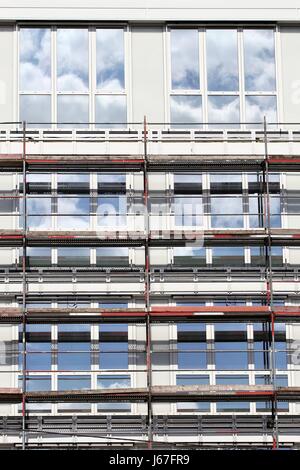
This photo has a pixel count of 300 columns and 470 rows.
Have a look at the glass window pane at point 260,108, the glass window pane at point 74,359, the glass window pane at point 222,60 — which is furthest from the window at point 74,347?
the glass window pane at point 222,60

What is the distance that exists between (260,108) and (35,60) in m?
6.02

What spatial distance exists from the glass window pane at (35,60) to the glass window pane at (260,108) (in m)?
5.26

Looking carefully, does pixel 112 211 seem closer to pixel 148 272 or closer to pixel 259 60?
pixel 148 272

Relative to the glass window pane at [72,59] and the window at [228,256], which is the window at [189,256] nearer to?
the window at [228,256]

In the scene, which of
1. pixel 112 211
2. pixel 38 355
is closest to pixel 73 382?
pixel 38 355

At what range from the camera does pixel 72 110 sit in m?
39.8

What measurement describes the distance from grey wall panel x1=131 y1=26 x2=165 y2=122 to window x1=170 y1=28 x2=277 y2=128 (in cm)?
32

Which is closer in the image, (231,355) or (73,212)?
(231,355)

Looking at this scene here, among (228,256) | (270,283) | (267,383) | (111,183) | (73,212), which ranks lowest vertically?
(267,383)

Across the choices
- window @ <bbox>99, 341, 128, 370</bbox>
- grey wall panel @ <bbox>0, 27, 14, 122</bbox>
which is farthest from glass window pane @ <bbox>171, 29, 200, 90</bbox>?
window @ <bbox>99, 341, 128, 370</bbox>

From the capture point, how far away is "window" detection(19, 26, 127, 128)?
3969 cm

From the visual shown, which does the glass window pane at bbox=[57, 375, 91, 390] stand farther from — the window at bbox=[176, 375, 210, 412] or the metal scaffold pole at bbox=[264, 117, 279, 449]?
the metal scaffold pole at bbox=[264, 117, 279, 449]

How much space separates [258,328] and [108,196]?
16.6ft
